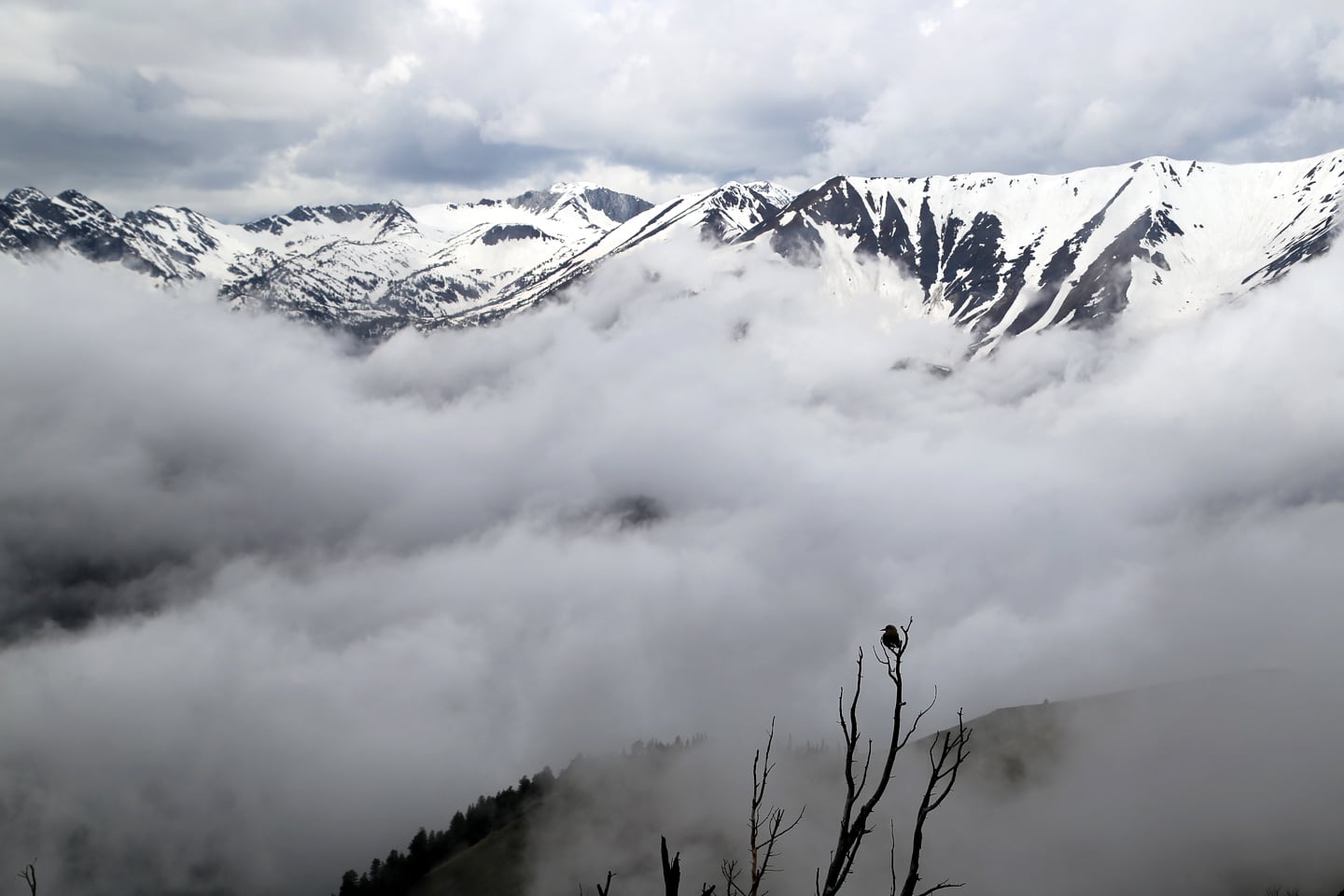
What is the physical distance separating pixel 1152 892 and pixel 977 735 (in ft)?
194

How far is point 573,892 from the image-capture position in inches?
5399

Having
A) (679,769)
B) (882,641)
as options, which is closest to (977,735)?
(679,769)

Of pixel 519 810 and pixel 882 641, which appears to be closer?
pixel 882 641

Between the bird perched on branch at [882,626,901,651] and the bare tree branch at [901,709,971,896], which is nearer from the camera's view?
the bare tree branch at [901,709,971,896]

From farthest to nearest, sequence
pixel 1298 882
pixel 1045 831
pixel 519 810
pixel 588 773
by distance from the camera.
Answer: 1. pixel 588 773
2. pixel 519 810
3. pixel 1045 831
4. pixel 1298 882

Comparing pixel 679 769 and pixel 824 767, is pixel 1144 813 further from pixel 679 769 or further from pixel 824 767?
pixel 679 769

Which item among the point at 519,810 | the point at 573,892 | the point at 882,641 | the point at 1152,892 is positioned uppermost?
the point at 882,641

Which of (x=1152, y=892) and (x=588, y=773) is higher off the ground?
(x=588, y=773)

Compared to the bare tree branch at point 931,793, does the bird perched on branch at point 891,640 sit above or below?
above

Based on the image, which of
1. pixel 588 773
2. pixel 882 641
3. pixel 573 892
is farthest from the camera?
pixel 588 773

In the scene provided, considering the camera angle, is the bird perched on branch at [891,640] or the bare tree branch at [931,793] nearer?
the bare tree branch at [931,793]

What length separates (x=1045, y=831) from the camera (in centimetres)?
15288

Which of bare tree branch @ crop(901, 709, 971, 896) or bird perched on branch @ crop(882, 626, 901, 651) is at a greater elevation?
bird perched on branch @ crop(882, 626, 901, 651)

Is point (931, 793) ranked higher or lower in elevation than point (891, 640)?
lower
